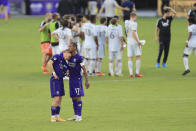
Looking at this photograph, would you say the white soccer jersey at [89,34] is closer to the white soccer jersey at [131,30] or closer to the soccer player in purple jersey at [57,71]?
the white soccer jersey at [131,30]

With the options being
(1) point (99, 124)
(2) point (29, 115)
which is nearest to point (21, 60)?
(2) point (29, 115)

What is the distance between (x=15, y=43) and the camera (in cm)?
3369

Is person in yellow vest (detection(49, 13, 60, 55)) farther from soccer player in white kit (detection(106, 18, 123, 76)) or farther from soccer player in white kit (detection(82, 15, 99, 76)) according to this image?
soccer player in white kit (detection(106, 18, 123, 76))

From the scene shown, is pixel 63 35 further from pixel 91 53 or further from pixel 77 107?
pixel 77 107

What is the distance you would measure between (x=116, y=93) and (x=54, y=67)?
214 inches

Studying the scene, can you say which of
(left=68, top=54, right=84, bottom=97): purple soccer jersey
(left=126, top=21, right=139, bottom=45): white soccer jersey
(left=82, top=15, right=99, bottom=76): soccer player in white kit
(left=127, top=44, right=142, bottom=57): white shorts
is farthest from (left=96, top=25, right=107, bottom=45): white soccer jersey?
(left=68, top=54, right=84, bottom=97): purple soccer jersey

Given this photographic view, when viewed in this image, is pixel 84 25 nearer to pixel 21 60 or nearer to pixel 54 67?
pixel 21 60

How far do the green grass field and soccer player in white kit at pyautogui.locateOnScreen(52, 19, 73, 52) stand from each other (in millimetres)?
1434

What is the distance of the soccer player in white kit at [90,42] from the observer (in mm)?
21689

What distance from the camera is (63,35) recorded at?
2050 cm

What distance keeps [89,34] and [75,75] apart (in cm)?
839

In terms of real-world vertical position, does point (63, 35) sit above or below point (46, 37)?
above

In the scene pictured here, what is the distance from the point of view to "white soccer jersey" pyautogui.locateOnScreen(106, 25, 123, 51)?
69.9 feet

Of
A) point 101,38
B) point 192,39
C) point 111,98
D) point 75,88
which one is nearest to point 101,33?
point 101,38
